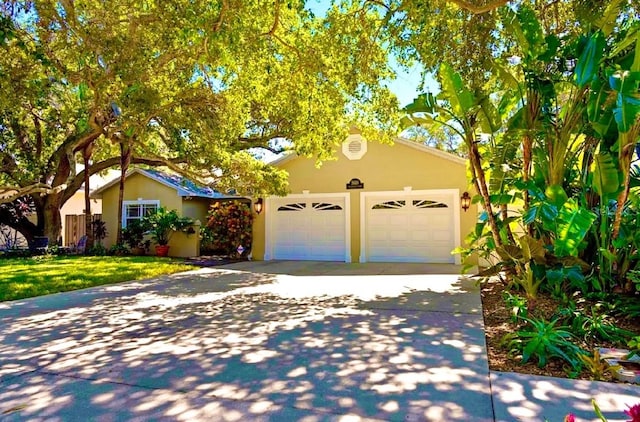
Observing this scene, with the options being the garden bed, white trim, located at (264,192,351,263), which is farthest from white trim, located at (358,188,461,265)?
the garden bed

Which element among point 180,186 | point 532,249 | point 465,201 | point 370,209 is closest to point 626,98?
point 532,249

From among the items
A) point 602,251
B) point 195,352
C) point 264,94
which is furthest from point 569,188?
point 264,94

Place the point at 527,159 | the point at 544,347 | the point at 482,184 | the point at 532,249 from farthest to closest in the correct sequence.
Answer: the point at 482,184
the point at 527,159
the point at 532,249
the point at 544,347

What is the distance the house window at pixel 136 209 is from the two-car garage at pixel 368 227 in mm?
5655

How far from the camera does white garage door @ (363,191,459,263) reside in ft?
41.5

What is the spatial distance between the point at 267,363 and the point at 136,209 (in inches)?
602

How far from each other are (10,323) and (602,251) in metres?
8.04

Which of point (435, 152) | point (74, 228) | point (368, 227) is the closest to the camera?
point (435, 152)

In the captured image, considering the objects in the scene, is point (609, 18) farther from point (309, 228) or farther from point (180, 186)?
point (180, 186)

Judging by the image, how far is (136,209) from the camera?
17375 mm

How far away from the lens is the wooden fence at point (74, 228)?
19.3m

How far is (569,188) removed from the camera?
22.1 feet

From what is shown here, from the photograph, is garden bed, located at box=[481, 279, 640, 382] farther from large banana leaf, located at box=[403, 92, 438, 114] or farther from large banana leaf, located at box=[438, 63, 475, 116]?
large banana leaf, located at box=[403, 92, 438, 114]

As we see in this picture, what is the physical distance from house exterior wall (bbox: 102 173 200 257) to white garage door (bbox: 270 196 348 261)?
3617 mm
